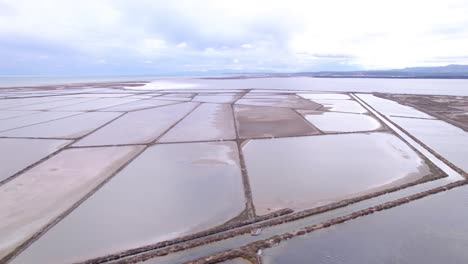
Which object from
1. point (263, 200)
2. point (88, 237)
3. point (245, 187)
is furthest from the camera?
point (245, 187)

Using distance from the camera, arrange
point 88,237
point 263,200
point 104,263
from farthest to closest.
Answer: point 263,200 < point 88,237 < point 104,263

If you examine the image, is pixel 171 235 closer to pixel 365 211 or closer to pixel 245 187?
pixel 245 187

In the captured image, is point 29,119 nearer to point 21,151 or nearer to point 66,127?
Answer: point 66,127

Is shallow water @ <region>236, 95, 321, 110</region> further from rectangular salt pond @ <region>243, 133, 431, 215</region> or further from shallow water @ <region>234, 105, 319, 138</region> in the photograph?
rectangular salt pond @ <region>243, 133, 431, 215</region>

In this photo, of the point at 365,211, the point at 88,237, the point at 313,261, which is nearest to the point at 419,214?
the point at 365,211

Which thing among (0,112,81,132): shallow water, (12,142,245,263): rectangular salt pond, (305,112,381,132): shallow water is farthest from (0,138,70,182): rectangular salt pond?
(305,112,381,132): shallow water

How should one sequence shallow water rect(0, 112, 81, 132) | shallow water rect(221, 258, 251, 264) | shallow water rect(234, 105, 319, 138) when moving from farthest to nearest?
shallow water rect(0, 112, 81, 132) < shallow water rect(234, 105, 319, 138) < shallow water rect(221, 258, 251, 264)
